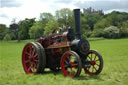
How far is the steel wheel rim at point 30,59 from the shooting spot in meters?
8.62

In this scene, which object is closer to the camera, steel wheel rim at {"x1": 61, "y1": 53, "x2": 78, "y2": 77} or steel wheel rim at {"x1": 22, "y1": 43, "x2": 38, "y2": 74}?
steel wheel rim at {"x1": 61, "y1": 53, "x2": 78, "y2": 77}

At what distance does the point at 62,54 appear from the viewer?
8.15m

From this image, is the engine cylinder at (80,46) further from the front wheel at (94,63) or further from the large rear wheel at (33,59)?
the large rear wheel at (33,59)

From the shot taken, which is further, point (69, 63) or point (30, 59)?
point (30, 59)

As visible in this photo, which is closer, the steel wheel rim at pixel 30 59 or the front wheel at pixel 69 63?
the front wheel at pixel 69 63

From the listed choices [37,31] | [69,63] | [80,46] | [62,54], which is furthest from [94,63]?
[37,31]

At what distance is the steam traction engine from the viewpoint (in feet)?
24.3

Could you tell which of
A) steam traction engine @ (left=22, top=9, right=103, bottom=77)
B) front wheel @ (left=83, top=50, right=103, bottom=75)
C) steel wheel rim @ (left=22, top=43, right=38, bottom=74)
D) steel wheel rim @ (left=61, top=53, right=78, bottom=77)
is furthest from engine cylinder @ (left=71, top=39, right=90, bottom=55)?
steel wheel rim @ (left=22, top=43, right=38, bottom=74)

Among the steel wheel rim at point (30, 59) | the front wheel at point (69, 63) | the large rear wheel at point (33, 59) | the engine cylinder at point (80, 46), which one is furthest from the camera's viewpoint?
the steel wheel rim at point (30, 59)

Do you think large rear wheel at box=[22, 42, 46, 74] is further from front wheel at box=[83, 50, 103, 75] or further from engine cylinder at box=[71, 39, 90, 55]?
front wheel at box=[83, 50, 103, 75]

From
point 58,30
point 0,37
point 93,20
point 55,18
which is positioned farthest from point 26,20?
point 58,30

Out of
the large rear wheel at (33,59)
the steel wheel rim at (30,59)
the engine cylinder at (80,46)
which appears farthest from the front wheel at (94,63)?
the steel wheel rim at (30,59)

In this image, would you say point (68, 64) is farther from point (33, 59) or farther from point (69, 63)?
point (33, 59)

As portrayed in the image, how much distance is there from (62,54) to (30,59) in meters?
1.63
